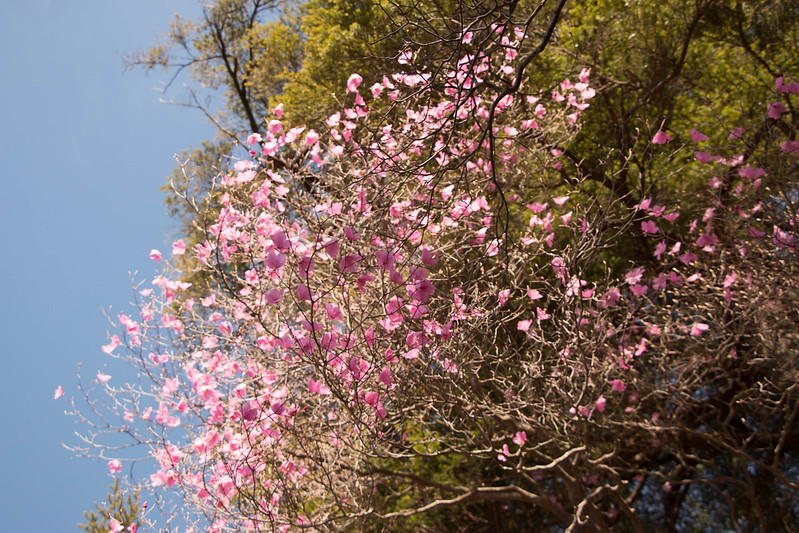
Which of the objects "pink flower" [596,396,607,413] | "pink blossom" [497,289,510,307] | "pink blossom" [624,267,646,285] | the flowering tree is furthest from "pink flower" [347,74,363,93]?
"pink flower" [596,396,607,413]

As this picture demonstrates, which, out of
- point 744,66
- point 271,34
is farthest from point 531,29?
point 271,34

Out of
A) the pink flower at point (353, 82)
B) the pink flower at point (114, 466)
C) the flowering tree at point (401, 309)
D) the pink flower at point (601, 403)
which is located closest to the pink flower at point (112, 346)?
the flowering tree at point (401, 309)

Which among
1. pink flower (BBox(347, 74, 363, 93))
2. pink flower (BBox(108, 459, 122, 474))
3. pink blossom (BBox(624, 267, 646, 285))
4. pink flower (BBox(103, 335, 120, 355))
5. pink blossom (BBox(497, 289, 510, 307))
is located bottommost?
pink blossom (BBox(624, 267, 646, 285))

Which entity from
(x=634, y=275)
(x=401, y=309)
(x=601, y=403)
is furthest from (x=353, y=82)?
(x=601, y=403)

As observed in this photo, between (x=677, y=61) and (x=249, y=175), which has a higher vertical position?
(x=677, y=61)

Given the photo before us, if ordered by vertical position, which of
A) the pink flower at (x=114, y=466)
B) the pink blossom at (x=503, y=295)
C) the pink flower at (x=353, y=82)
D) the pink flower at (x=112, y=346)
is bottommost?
the pink blossom at (x=503, y=295)

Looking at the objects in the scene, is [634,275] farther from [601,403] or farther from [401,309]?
[401,309]

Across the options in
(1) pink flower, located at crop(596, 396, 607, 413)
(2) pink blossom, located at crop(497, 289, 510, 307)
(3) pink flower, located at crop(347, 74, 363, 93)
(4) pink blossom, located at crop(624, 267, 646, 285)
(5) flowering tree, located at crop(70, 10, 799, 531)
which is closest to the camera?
(5) flowering tree, located at crop(70, 10, 799, 531)

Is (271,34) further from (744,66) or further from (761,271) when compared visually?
(761,271)

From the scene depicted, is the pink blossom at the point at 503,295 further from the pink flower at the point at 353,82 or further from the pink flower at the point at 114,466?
the pink flower at the point at 114,466

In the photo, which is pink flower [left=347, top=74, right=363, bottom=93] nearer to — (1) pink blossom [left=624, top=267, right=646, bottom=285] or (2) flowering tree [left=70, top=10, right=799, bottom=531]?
(2) flowering tree [left=70, top=10, right=799, bottom=531]

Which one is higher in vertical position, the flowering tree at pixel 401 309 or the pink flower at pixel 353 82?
the pink flower at pixel 353 82

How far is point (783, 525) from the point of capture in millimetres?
6961

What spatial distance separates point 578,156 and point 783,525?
5.04m
